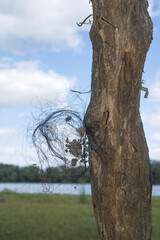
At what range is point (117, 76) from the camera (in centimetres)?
312

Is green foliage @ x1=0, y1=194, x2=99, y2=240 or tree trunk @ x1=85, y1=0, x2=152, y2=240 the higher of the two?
tree trunk @ x1=85, y1=0, x2=152, y2=240

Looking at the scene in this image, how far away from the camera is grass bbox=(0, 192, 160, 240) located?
7832 millimetres

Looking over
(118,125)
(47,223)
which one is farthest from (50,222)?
(118,125)

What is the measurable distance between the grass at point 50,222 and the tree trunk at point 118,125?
3.64 meters

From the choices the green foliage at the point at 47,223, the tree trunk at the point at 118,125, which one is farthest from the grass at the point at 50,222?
the tree trunk at the point at 118,125

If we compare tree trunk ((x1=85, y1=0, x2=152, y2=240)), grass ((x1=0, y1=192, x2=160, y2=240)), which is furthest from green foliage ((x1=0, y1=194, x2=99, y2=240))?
tree trunk ((x1=85, y1=0, x2=152, y2=240))

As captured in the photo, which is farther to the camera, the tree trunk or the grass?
the grass

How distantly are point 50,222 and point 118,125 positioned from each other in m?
6.58

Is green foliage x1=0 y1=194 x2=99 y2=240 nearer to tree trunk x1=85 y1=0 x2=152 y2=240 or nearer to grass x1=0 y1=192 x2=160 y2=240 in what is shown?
grass x1=0 y1=192 x2=160 y2=240

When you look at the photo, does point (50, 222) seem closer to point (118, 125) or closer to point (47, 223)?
point (47, 223)

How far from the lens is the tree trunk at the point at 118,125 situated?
3.08m

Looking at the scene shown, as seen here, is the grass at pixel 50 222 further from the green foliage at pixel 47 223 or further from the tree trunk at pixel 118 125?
the tree trunk at pixel 118 125

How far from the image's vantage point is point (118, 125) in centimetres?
309

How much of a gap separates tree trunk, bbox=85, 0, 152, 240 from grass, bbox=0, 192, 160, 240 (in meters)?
3.64
